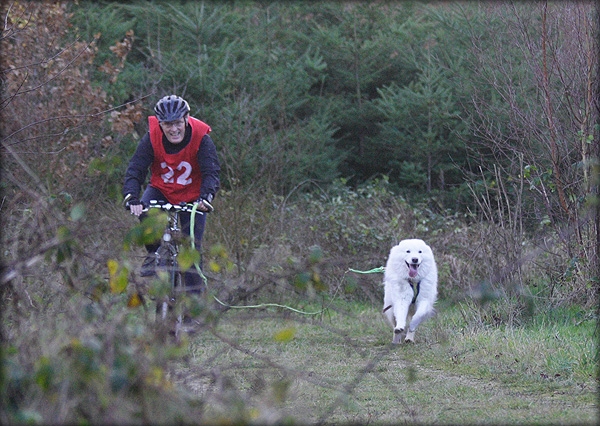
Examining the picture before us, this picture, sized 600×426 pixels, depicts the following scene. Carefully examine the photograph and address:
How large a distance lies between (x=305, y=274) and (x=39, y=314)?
4.29ft

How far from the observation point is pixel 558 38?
31.2 feet

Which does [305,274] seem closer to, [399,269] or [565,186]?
[399,269]

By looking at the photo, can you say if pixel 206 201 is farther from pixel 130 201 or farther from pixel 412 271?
A: pixel 412 271

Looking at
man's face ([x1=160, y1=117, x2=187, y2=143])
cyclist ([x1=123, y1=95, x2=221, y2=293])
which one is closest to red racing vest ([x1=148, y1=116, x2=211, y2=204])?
cyclist ([x1=123, y1=95, x2=221, y2=293])

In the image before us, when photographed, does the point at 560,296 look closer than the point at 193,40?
Yes

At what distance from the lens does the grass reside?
15.9 feet

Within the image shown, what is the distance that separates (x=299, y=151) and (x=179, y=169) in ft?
24.3

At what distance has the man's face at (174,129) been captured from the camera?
7.35 meters

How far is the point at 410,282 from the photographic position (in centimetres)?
868

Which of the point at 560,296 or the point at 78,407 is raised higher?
the point at 78,407

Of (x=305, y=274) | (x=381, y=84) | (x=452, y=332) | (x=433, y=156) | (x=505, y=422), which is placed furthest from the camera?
(x=381, y=84)

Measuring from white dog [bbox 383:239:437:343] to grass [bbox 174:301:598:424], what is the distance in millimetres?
269

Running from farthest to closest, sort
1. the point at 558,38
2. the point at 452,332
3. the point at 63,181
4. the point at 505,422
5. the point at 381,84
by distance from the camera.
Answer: the point at 381,84 < the point at 63,181 < the point at 558,38 < the point at 452,332 < the point at 505,422

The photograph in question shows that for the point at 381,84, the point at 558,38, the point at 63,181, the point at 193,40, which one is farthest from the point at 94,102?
the point at 381,84
